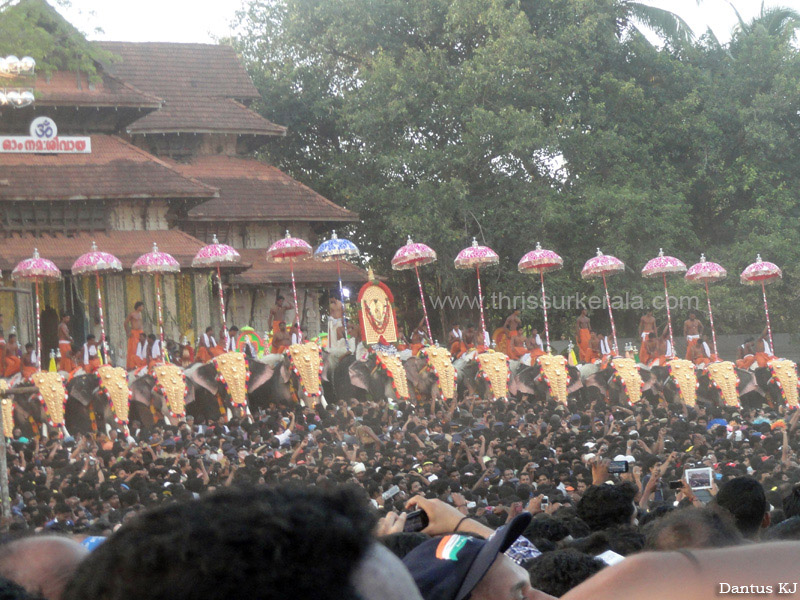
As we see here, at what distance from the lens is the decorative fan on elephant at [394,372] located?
16.8 meters

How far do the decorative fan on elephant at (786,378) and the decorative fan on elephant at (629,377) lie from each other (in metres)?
2.53

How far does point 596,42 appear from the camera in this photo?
27109 millimetres

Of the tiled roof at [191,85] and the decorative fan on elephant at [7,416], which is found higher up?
the tiled roof at [191,85]

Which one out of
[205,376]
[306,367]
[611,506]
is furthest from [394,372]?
[611,506]

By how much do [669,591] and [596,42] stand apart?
89.5 feet

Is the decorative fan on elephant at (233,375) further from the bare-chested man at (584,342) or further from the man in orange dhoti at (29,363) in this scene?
the bare-chested man at (584,342)

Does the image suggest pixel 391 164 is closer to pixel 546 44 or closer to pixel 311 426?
pixel 546 44

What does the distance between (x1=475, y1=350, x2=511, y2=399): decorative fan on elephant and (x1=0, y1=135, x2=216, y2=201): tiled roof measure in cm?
759

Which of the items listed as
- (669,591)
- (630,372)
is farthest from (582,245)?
(669,591)

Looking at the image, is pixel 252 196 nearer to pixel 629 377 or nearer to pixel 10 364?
pixel 10 364

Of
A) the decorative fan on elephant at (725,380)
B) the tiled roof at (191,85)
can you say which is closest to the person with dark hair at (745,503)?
the decorative fan on elephant at (725,380)

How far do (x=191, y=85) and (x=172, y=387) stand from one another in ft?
44.2

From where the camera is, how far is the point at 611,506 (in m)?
4.57

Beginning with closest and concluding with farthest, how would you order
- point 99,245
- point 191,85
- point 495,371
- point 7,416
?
point 7,416 < point 495,371 < point 99,245 < point 191,85
